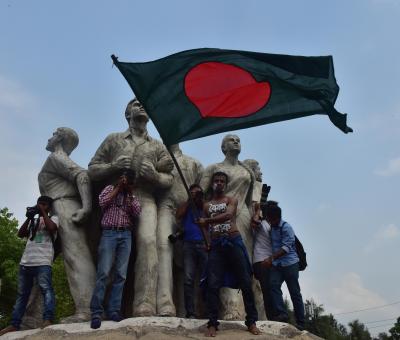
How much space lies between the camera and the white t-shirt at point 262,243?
777 centimetres

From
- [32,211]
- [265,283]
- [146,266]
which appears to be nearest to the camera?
[146,266]

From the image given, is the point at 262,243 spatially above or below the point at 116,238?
above

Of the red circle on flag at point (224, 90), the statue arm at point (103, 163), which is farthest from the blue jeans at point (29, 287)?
the red circle on flag at point (224, 90)

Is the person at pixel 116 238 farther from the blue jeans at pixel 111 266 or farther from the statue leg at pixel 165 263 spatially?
the statue leg at pixel 165 263

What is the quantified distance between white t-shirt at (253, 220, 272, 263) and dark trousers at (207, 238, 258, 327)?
4.38 feet

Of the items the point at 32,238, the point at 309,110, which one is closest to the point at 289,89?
the point at 309,110

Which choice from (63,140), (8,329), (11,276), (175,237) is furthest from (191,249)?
(11,276)

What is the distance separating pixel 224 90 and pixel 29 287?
355cm

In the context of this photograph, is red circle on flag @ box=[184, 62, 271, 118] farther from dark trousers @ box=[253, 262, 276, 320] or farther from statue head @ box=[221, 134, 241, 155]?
dark trousers @ box=[253, 262, 276, 320]

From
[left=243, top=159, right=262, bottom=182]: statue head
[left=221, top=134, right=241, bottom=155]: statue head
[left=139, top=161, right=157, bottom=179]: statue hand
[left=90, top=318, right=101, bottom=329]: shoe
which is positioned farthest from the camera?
[left=243, top=159, right=262, bottom=182]: statue head

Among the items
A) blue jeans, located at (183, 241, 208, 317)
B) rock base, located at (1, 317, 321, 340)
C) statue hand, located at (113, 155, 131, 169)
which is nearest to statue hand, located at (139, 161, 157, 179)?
statue hand, located at (113, 155, 131, 169)

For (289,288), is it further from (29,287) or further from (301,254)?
(29,287)

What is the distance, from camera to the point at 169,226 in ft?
26.1

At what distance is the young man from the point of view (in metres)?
7.29
